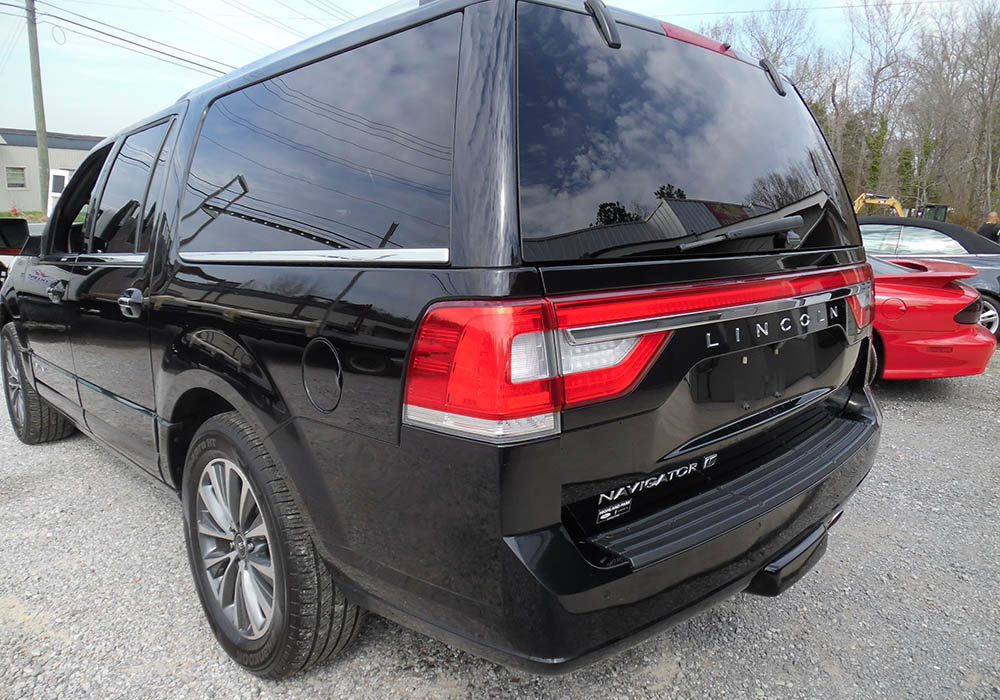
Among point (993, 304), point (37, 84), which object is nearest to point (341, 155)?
point (993, 304)

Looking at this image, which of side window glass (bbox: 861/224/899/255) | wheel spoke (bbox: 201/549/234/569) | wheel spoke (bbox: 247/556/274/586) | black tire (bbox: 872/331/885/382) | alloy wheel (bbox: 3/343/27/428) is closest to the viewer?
wheel spoke (bbox: 247/556/274/586)

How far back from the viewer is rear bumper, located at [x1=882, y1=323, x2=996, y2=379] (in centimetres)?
512

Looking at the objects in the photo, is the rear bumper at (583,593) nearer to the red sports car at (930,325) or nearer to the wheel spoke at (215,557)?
the wheel spoke at (215,557)

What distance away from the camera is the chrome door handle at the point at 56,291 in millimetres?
3191

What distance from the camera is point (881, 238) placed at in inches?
303

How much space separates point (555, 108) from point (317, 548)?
1.28 meters

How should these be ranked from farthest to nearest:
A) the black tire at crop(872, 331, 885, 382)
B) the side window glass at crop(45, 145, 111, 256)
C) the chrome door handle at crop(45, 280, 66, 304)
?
the black tire at crop(872, 331, 885, 382)
the side window glass at crop(45, 145, 111, 256)
the chrome door handle at crop(45, 280, 66, 304)

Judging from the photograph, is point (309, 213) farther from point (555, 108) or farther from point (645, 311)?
point (645, 311)

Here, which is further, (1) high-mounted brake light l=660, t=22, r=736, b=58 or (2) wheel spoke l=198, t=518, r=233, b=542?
(2) wheel spoke l=198, t=518, r=233, b=542

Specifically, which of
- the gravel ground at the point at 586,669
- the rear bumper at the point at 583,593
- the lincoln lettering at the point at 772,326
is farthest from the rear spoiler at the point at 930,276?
the rear bumper at the point at 583,593

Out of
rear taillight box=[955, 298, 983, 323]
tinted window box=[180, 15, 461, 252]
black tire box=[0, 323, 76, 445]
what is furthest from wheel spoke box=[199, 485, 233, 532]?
rear taillight box=[955, 298, 983, 323]

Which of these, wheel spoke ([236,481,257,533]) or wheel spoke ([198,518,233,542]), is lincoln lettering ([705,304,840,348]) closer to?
wheel spoke ([236,481,257,533])

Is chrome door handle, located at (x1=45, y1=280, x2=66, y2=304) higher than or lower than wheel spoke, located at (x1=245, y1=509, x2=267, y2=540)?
higher

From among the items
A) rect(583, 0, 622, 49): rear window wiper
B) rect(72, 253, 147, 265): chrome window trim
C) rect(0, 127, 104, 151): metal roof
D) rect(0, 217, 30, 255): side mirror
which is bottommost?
rect(72, 253, 147, 265): chrome window trim
